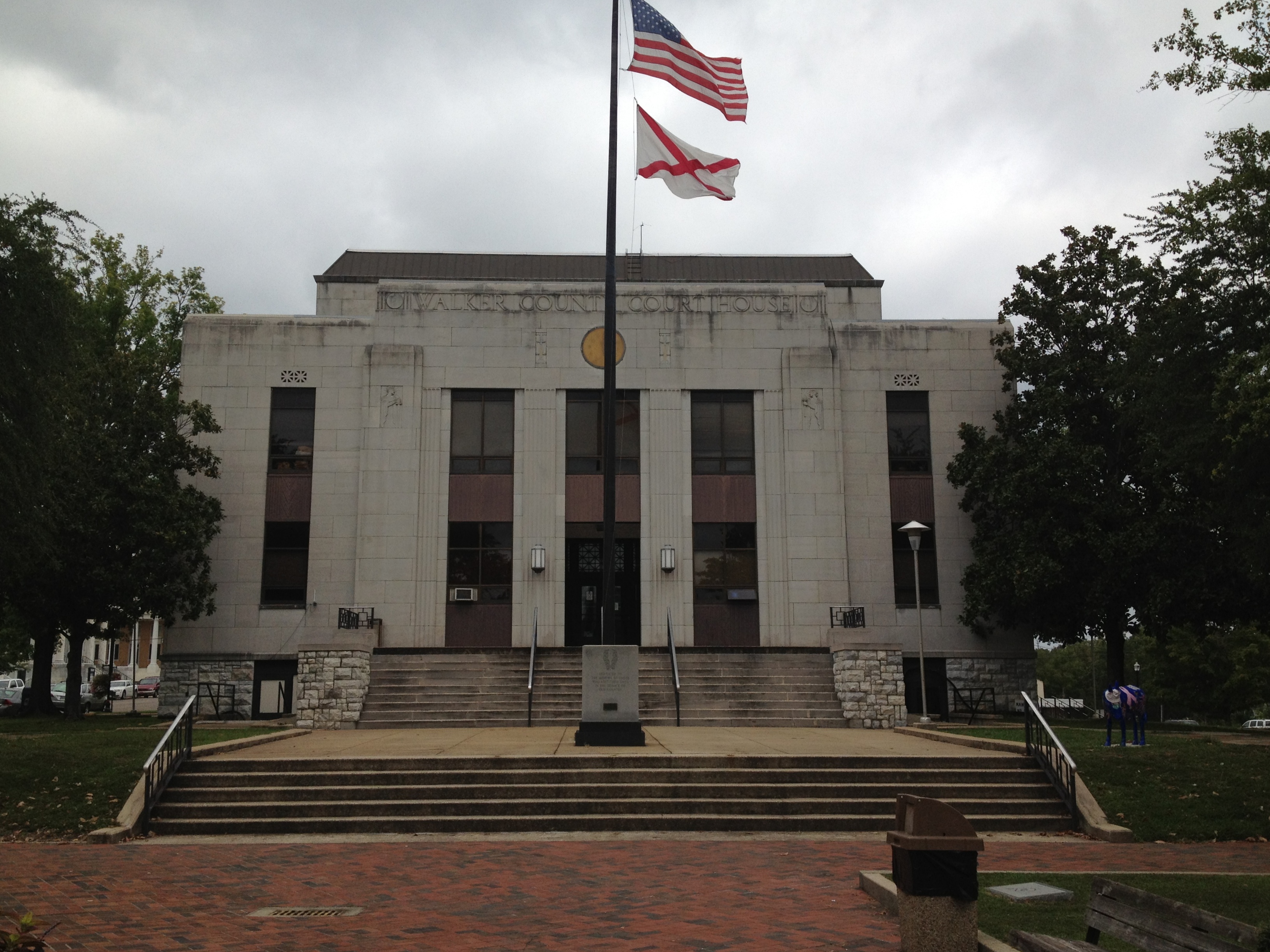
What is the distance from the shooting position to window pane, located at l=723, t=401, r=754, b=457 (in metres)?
29.5

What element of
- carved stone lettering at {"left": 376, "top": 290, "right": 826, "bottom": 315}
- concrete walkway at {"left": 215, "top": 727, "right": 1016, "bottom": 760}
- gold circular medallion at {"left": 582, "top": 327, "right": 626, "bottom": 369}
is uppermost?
carved stone lettering at {"left": 376, "top": 290, "right": 826, "bottom": 315}

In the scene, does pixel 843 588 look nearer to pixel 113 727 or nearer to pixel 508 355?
pixel 508 355

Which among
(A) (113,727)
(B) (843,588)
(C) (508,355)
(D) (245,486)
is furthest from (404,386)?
(B) (843,588)

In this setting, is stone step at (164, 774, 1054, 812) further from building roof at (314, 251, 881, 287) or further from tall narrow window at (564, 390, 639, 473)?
building roof at (314, 251, 881, 287)

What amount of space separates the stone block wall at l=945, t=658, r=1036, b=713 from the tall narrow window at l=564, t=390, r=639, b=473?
10056mm

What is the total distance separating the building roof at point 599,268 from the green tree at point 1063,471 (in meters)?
8.08

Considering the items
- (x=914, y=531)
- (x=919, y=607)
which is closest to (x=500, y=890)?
(x=919, y=607)

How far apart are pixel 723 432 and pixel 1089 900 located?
22.8 meters

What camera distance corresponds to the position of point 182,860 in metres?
11.0

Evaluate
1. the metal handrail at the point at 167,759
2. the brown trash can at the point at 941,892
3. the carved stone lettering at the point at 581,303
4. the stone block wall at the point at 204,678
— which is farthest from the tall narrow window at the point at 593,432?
the brown trash can at the point at 941,892

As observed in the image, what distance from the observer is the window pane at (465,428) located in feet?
95.7

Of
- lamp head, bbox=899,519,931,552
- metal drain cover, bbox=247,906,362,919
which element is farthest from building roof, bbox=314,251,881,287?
metal drain cover, bbox=247,906,362,919

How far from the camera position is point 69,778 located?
1433 cm

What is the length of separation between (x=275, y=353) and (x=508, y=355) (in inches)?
249
